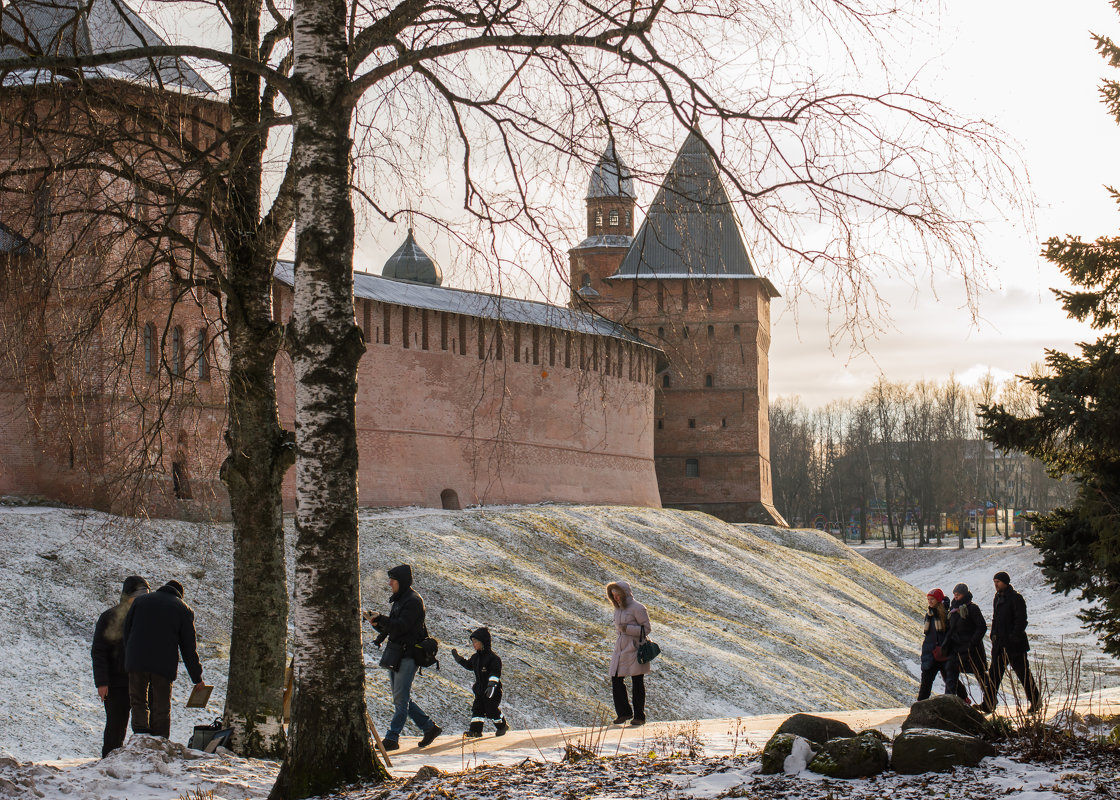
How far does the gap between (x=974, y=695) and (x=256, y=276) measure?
12.3 metres

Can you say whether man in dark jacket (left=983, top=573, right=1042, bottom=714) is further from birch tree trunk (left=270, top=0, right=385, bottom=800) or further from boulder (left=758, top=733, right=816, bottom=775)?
birch tree trunk (left=270, top=0, right=385, bottom=800)

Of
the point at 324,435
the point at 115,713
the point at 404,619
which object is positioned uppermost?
the point at 324,435

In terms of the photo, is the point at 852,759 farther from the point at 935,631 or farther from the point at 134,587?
the point at 935,631

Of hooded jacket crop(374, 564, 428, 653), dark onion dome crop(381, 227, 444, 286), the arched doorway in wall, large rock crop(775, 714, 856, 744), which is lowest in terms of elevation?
large rock crop(775, 714, 856, 744)

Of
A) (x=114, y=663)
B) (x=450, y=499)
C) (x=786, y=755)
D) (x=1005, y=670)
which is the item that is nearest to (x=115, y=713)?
(x=114, y=663)

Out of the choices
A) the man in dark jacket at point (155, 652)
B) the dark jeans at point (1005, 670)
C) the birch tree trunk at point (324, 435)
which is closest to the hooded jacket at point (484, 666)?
the man in dark jacket at point (155, 652)

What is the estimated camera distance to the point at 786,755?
5.03m

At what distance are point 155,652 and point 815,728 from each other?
3465 mm

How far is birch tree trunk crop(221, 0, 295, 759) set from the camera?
6840mm

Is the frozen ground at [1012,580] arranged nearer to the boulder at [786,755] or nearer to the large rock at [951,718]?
the large rock at [951,718]

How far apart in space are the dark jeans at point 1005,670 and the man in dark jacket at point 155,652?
433 cm

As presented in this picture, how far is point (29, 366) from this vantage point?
791 cm

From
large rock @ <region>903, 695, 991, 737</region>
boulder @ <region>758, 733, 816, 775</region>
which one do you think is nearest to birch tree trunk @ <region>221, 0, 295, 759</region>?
boulder @ <region>758, 733, 816, 775</region>

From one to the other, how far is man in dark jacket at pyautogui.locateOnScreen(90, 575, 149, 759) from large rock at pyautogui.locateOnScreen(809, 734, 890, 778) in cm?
379
